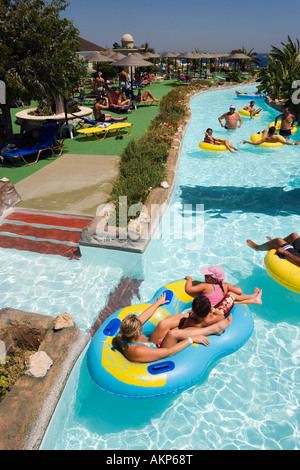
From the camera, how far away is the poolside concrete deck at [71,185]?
8102 mm

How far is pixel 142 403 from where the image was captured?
165 inches

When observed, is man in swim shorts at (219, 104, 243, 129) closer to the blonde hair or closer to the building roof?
the blonde hair

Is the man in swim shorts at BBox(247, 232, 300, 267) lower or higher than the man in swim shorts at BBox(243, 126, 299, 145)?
lower

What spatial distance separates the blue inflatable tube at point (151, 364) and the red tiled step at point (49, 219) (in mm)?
3218

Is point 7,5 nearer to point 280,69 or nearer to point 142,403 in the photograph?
point 142,403

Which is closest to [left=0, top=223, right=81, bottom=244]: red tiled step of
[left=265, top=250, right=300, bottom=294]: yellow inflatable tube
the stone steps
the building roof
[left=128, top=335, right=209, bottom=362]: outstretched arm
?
the stone steps

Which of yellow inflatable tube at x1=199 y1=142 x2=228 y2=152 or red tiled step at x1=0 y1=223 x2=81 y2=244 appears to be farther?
yellow inflatable tube at x1=199 y1=142 x2=228 y2=152

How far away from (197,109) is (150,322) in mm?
20203

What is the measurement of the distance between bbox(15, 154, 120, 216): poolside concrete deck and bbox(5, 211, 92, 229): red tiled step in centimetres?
17

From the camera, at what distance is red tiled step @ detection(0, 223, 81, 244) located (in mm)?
7285

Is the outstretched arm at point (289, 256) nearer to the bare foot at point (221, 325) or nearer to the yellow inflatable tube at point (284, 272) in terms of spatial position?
the yellow inflatable tube at point (284, 272)

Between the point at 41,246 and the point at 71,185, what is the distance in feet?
8.46

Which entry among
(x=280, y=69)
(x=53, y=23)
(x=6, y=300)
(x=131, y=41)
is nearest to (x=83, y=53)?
(x=131, y=41)

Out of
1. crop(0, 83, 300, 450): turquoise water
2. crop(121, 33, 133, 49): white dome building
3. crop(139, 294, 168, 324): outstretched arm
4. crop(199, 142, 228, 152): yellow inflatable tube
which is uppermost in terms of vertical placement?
crop(121, 33, 133, 49): white dome building
